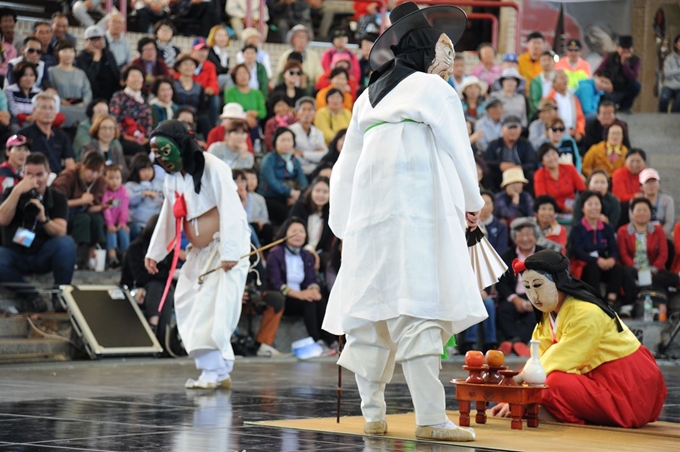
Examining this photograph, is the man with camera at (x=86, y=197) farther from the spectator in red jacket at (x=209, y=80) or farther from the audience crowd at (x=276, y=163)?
the spectator in red jacket at (x=209, y=80)

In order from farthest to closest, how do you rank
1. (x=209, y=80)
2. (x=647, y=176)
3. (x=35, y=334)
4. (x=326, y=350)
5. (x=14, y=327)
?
(x=209, y=80), (x=647, y=176), (x=326, y=350), (x=35, y=334), (x=14, y=327)

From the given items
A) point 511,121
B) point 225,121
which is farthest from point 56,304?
point 511,121

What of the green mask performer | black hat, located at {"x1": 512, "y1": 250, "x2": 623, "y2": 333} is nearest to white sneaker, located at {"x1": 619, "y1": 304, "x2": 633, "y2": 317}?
the green mask performer

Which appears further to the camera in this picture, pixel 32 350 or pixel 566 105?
pixel 566 105

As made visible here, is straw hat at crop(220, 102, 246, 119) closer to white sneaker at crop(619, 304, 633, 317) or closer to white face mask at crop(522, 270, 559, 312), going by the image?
white sneaker at crop(619, 304, 633, 317)

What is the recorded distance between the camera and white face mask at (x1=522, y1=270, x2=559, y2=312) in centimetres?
696

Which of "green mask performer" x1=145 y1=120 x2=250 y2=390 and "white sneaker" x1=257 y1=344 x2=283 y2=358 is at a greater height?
"green mask performer" x1=145 y1=120 x2=250 y2=390

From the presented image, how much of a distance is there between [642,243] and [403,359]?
903cm

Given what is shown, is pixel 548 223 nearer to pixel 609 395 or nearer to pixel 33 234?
pixel 33 234

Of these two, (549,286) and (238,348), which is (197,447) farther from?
(238,348)

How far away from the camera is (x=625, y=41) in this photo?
60.8 feet

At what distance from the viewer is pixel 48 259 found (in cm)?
1165

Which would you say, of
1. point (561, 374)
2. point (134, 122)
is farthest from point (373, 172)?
point (134, 122)

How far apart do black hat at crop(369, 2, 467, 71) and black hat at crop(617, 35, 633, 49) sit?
12.7 metres
